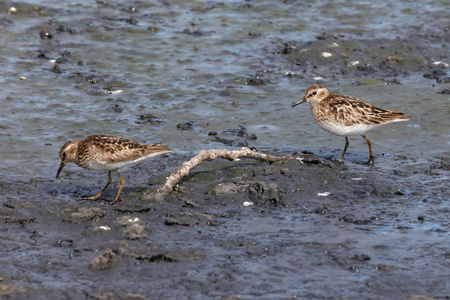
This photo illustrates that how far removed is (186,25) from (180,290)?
14.1m

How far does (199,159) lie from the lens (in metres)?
13.5

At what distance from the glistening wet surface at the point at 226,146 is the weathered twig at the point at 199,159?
21cm

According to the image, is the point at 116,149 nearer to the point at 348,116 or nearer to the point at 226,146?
the point at 226,146

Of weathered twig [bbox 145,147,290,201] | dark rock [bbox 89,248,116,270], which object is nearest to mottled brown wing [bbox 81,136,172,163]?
weathered twig [bbox 145,147,290,201]

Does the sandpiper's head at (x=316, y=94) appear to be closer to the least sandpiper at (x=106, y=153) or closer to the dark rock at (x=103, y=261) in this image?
the least sandpiper at (x=106, y=153)

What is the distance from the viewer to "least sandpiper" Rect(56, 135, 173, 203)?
41.5 ft

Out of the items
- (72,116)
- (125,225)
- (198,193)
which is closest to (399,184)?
(198,193)

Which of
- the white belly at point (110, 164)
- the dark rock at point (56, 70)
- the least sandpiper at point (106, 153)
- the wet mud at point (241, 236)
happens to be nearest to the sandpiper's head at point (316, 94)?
the wet mud at point (241, 236)

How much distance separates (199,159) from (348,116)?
3.51 m

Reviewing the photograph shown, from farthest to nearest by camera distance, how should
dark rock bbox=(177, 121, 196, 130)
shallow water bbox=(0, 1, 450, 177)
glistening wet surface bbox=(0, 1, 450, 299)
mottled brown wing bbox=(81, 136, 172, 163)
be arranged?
1. dark rock bbox=(177, 121, 196, 130)
2. shallow water bbox=(0, 1, 450, 177)
3. mottled brown wing bbox=(81, 136, 172, 163)
4. glistening wet surface bbox=(0, 1, 450, 299)

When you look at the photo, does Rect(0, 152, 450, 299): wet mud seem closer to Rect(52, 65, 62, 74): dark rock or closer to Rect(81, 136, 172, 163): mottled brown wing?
Rect(81, 136, 172, 163): mottled brown wing

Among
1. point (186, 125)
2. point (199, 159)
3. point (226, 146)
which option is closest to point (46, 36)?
point (186, 125)

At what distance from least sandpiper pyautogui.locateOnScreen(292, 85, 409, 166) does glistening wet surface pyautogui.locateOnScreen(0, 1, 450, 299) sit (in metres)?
0.67

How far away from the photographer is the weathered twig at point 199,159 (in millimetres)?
12766
